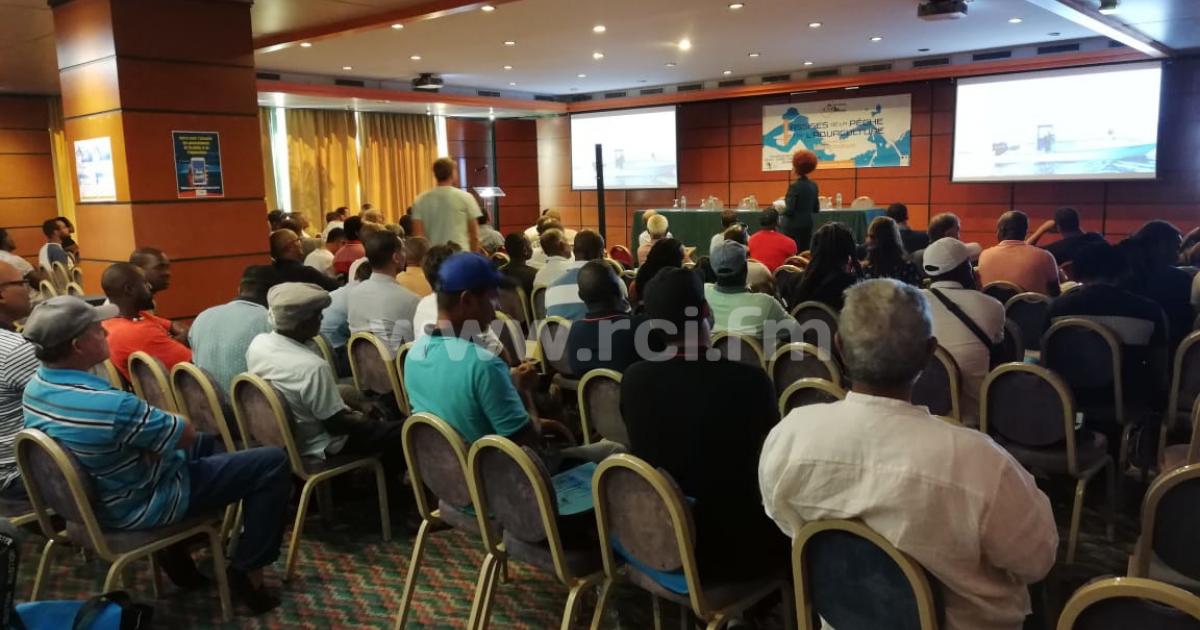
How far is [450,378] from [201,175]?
399 centimetres

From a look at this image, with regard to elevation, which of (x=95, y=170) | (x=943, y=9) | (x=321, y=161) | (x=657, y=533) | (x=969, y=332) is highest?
(x=943, y=9)

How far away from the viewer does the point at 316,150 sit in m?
13.8

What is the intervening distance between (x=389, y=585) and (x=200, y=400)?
3.73 feet

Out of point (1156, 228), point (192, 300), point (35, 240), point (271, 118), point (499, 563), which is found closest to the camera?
point (499, 563)

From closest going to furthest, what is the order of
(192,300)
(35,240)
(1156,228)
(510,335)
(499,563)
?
(499,563) → (510,335) → (1156,228) → (192,300) → (35,240)

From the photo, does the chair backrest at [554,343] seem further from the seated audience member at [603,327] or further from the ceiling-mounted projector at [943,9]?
the ceiling-mounted projector at [943,9]

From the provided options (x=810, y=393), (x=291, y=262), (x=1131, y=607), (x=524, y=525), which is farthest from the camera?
(x=291, y=262)

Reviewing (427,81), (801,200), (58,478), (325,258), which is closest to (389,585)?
(58,478)

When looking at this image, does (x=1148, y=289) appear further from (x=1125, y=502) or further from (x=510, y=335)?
(x=510, y=335)

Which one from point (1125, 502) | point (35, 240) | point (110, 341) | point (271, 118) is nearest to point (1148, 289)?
point (1125, 502)

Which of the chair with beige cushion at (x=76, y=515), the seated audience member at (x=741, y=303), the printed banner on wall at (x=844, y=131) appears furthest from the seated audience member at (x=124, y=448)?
the printed banner on wall at (x=844, y=131)

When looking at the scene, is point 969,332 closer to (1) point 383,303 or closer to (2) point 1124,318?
(2) point 1124,318

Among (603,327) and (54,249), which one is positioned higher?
(54,249)

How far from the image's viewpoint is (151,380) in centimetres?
344
